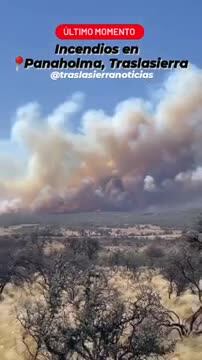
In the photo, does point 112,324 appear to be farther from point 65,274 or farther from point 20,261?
point 20,261

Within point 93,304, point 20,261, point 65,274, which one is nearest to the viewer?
point 93,304

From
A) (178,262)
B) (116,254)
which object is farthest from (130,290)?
(116,254)

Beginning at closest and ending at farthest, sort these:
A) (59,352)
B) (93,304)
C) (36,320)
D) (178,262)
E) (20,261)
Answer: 1. (59,352)
2. (93,304)
3. (36,320)
4. (178,262)
5. (20,261)

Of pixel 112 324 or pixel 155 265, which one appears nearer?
pixel 112 324

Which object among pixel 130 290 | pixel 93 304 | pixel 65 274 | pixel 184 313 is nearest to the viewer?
pixel 93 304

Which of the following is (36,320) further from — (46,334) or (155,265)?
(155,265)

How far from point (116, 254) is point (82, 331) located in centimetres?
9653

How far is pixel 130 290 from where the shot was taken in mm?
93750

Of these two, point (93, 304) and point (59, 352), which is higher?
point (93, 304)

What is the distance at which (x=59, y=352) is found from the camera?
3919 cm

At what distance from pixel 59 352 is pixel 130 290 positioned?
2184 inches

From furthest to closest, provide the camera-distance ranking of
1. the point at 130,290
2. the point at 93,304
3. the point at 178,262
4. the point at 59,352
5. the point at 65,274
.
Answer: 1. the point at 130,290
2. the point at 178,262
3. the point at 65,274
4. the point at 93,304
5. the point at 59,352

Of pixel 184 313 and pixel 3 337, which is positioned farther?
pixel 184 313

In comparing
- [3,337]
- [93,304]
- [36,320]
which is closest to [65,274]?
[3,337]
